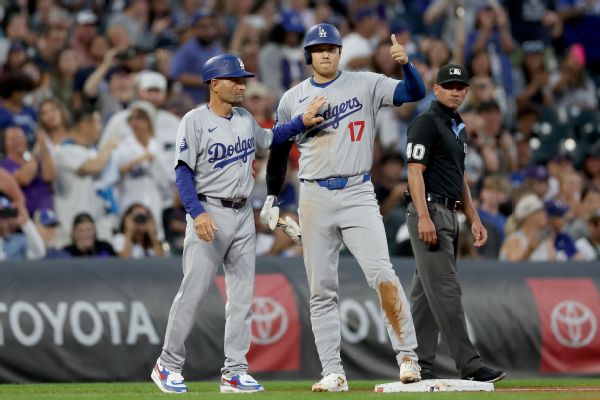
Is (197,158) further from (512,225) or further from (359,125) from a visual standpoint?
(512,225)

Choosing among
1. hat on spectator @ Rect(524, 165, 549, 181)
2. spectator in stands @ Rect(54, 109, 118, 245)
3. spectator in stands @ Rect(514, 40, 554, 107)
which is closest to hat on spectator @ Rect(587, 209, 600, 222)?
hat on spectator @ Rect(524, 165, 549, 181)

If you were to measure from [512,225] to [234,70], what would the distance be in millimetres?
5964

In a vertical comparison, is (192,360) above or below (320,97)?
below

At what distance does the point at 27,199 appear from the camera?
41.7ft

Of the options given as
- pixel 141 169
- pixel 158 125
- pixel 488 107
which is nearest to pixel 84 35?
pixel 158 125

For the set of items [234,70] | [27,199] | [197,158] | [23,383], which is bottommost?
[23,383]

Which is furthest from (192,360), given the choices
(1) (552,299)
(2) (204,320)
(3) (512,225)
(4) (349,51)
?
(4) (349,51)

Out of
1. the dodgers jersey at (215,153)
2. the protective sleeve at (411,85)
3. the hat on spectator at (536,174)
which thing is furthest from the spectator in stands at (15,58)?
the protective sleeve at (411,85)

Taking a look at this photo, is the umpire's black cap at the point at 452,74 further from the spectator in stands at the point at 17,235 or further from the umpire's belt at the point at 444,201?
the spectator in stands at the point at 17,235

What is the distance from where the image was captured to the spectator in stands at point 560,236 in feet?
45.4

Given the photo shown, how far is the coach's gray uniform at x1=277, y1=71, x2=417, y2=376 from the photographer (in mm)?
8648

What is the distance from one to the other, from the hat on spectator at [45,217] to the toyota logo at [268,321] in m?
2.56

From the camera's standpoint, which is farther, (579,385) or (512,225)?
(512,225)

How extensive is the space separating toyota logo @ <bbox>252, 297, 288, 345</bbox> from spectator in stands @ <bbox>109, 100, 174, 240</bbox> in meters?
2.50
